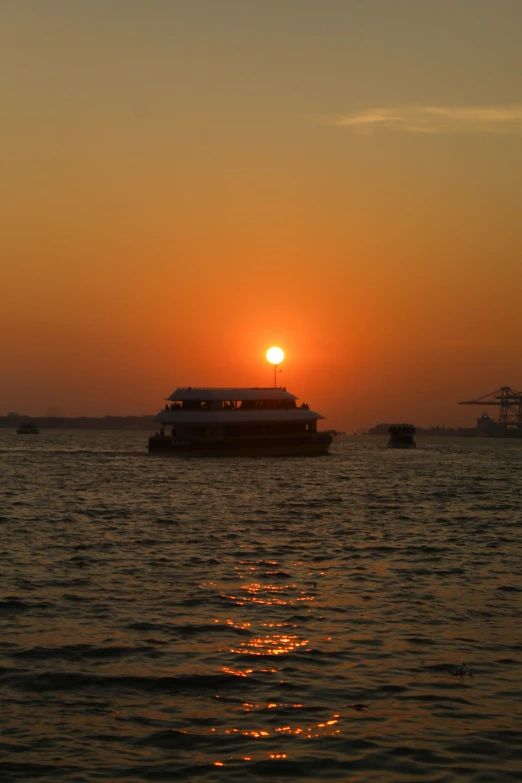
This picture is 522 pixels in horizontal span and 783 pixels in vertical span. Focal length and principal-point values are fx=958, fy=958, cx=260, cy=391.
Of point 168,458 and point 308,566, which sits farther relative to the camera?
point 168,458

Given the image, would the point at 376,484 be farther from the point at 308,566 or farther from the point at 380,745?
the point at 380,745

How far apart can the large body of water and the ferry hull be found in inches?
2803

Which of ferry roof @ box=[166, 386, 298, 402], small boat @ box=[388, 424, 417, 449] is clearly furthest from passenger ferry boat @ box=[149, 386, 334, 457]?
small boat @ box=[388, 424, 417, 449]

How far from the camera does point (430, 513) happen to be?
156ft

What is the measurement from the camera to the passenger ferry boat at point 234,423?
110375mm

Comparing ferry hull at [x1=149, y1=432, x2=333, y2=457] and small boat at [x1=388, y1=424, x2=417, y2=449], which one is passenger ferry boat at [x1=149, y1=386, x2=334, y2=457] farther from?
small boat at [x1=388, y1=424, x2=417, y2=449]

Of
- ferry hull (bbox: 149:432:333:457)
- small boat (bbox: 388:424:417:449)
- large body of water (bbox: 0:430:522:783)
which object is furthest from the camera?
small boat (bbox: 388:424:417:449)

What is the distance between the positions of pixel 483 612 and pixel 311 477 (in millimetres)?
60852

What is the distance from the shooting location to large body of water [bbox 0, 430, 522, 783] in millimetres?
12062

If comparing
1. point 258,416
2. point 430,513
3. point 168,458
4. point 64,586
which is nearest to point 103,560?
point 64,586

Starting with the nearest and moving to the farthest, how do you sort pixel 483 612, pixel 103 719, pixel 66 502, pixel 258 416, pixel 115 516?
pixel 103 719 → pixel 483 612 → pixel 115 516 → pixel 66 502 → pixel 258 416

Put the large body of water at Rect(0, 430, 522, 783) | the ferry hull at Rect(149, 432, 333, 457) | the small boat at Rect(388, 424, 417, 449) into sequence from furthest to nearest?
the small boat at Rect(388, 424, 417, 449)
the ferry hull at Rect(149, 432, 333, 457)
the large body of water at Rect(0, 430, 522, 783)

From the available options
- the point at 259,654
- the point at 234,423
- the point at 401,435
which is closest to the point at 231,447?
the point at 234,423

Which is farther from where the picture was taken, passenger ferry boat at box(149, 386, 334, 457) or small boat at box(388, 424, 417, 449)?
small boat at box(388, 424, 417, 449)
